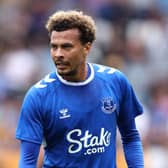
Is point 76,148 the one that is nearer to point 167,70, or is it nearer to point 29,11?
point 167,70

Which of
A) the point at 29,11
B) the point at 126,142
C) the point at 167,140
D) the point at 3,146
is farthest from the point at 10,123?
the point at 126,142

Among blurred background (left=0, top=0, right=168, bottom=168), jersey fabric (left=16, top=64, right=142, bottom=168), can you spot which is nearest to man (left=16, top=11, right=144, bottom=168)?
jersey fabric (left=16, top=64, right=142, bottom=168)

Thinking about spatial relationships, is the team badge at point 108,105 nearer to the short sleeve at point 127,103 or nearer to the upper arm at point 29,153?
the short sleeve at point 127,103

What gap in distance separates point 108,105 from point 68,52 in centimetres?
58

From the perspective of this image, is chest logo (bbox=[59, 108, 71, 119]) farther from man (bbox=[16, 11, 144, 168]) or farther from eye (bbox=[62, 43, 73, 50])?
eye (bbox=[62, 43, 73, 50])

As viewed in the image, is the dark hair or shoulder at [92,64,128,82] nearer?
the dark hair

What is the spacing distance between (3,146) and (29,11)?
3624mm

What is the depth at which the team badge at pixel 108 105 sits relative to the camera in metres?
7.28

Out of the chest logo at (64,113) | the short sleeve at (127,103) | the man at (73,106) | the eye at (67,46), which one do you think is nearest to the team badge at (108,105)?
the man at (73,106)

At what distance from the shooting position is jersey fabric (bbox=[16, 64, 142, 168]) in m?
7.07

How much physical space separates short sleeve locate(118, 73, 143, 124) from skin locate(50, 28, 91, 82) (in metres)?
0.41

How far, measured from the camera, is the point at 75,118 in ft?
23.6

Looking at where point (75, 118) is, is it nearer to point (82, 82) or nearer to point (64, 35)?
point (82, 82)

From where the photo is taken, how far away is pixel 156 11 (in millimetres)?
15484
